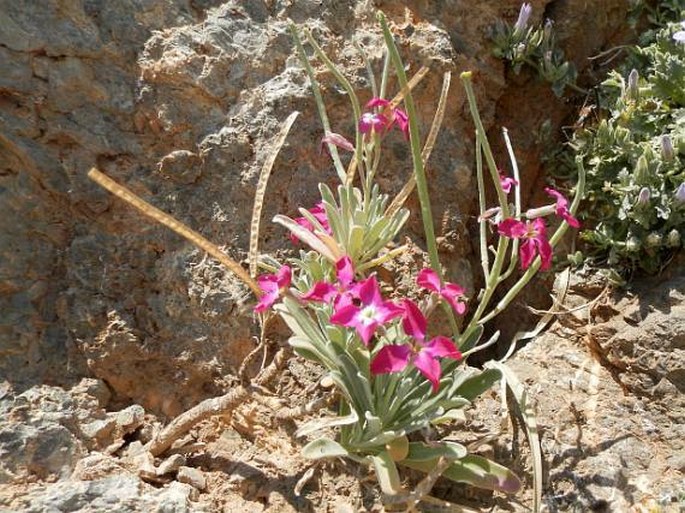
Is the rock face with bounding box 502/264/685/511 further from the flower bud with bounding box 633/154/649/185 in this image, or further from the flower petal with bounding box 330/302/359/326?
the flower petal with bounding box 330/302/359/326

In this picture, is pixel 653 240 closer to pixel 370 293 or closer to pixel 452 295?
pixel 452 295

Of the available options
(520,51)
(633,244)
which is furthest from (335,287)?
(520,51)

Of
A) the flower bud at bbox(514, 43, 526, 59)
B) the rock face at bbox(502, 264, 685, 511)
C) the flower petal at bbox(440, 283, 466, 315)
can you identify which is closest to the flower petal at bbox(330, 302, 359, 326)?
the flower petal at bbox(440, 283, 466, 315)

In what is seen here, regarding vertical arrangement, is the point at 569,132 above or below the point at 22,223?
above

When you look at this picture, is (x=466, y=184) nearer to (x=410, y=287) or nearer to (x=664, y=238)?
(x=410, y=287)

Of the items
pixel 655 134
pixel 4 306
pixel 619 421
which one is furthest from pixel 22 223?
pixel 655 134

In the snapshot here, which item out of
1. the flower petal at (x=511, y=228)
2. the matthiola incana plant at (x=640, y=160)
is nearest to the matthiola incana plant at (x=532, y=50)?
the matthiola incana plant at (x=640, y=160)
